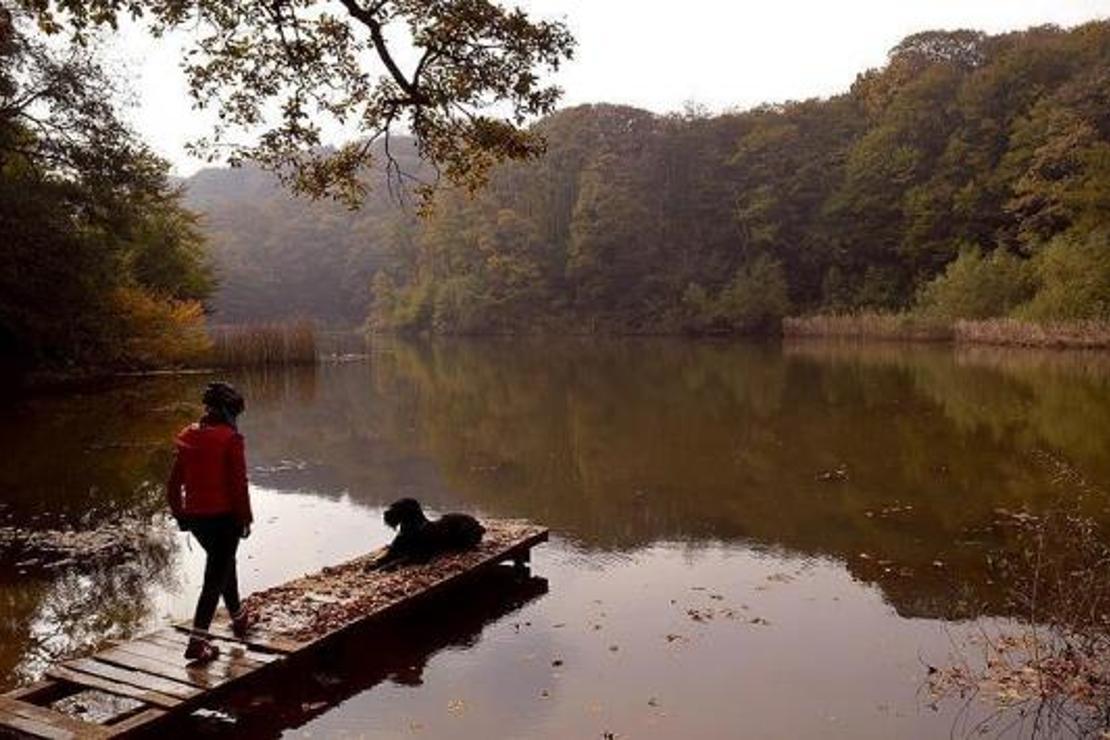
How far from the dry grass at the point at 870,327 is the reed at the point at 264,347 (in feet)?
95.4

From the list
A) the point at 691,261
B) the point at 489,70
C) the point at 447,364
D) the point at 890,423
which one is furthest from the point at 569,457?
the point at 691,261

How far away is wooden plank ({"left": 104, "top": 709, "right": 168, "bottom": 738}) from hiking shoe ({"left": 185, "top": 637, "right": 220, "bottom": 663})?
0.72 m

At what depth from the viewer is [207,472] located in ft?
22.3

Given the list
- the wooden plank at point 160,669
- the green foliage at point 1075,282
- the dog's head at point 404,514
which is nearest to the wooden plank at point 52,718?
the wooden plank at point 160,669

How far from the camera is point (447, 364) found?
44.4 meters

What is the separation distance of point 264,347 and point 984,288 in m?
33.2

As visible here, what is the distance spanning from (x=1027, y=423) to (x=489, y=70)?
14699 millimetres

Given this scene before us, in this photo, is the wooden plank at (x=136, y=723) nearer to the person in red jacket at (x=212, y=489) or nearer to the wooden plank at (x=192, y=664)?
the wooden plank at (x=192, y=664)

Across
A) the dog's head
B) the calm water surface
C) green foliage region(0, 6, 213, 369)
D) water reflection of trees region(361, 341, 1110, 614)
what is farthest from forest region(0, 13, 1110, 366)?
the dog's head

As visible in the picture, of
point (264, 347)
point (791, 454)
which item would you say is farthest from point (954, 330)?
point (791, 454)

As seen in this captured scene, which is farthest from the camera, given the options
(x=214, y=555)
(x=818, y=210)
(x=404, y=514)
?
(x=818, y=210)

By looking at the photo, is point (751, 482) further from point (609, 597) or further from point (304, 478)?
point (304, 478)

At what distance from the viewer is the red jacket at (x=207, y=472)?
6.79m

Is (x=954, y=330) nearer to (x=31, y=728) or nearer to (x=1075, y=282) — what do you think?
(x=1075, y=282)
